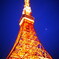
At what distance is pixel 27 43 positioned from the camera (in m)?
8.01

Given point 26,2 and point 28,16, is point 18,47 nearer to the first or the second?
point 28,16

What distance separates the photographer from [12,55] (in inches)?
279

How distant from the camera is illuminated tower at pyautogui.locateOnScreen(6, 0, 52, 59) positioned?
7.36m

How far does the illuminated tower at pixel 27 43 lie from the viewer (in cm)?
736

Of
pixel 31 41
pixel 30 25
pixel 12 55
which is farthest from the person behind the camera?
pixel 30 25

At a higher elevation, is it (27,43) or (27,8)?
(27,8)

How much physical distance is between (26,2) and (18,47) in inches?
103

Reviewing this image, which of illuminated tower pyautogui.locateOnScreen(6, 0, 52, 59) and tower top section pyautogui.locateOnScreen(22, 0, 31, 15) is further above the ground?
tower top section pyautogui.locateOnScreen(22, 0, 31, 15)

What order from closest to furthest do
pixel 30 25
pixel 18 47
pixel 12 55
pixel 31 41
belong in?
pixel 12 55 < pixel 18 47 < pixel 31 41 < pixel 30 25

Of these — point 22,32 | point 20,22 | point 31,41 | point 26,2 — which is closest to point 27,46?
point 31,41

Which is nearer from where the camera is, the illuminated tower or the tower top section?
the illuminated tower

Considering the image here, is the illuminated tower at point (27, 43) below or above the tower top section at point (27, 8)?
below

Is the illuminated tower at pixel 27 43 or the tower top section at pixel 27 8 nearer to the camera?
the illuminated tower at pixel 27 43

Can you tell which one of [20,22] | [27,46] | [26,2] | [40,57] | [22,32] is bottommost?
[40,57]
